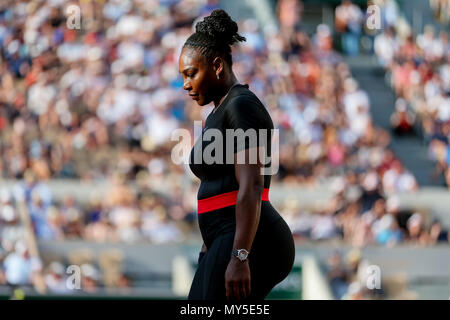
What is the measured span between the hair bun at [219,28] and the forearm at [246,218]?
684 mm

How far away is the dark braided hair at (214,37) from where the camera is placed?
13.1 feet

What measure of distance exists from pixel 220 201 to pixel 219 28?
72 cm

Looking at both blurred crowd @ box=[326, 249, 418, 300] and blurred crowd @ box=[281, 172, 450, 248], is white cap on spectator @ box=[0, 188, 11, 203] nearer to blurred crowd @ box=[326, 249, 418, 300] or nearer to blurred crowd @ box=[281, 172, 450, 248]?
blurred crowd @ box=[281, 172, 450, 248]

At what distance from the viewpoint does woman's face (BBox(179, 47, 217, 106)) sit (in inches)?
157

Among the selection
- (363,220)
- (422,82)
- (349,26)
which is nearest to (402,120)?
(422,82)

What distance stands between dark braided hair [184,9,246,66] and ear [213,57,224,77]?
2cm

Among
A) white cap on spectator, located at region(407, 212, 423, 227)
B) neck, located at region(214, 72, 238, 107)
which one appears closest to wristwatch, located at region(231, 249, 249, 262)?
neck, located at region(214, 72, 238, 107)

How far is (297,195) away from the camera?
1223 cm

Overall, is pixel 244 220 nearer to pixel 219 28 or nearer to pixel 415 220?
pixel 219 28

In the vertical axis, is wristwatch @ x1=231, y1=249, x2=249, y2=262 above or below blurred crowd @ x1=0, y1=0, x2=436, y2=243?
below

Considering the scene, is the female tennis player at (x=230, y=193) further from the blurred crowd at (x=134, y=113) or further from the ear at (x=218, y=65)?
the blurred crowd at (x=134, y=113)

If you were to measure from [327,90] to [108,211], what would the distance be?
4130 millimetres

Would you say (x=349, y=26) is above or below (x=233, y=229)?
above

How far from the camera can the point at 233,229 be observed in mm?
3926
